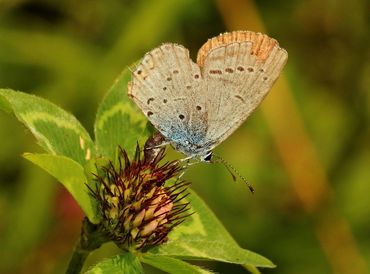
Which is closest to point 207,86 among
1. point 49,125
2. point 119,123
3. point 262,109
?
point 119,123

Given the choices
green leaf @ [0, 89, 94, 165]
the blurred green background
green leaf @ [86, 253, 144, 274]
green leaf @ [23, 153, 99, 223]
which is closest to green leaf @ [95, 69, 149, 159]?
green leaf @ [0, 89, 94, 165]

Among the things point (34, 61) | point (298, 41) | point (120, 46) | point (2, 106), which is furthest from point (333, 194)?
point (2, 106)

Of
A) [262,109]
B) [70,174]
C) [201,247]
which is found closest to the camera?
[70,174]

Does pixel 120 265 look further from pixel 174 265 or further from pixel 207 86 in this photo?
pixel 207 86

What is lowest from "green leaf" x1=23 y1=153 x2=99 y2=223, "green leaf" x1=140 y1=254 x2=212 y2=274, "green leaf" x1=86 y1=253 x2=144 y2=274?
"green leaf" x1=140 y1=254 x2=212 y2=274

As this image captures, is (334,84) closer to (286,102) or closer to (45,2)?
(286,102)

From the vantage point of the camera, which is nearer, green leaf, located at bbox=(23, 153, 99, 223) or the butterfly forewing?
green leaf, located at bbox=(23, 153, 99, 223)

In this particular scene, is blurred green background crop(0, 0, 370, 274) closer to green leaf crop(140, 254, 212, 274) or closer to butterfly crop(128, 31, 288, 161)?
butterfly crop(128, 31, 288, 161)
